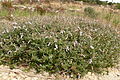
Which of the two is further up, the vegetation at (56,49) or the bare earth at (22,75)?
the vegetation at (56,49)

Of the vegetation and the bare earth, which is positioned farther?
the vegetation

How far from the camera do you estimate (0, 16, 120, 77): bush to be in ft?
12.8

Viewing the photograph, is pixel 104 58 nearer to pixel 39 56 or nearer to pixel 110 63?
pixel 110 63

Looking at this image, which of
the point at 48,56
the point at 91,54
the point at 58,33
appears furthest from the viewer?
the point at 58,33

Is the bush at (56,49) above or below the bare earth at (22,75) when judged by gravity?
above

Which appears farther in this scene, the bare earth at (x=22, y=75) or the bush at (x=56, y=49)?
the bush at (x=56, y=49)

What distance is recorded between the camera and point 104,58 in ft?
14.3

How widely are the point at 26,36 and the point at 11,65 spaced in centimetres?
61

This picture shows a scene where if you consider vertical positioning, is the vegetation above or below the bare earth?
above

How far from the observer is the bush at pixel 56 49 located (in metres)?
3.90

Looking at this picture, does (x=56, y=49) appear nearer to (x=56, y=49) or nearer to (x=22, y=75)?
(x=56, y=49)

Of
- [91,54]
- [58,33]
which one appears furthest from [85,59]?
[58,33]

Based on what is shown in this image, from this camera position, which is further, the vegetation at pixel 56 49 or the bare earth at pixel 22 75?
the vegetation at pixel 56 49

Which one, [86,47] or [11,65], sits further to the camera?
[86,47]
